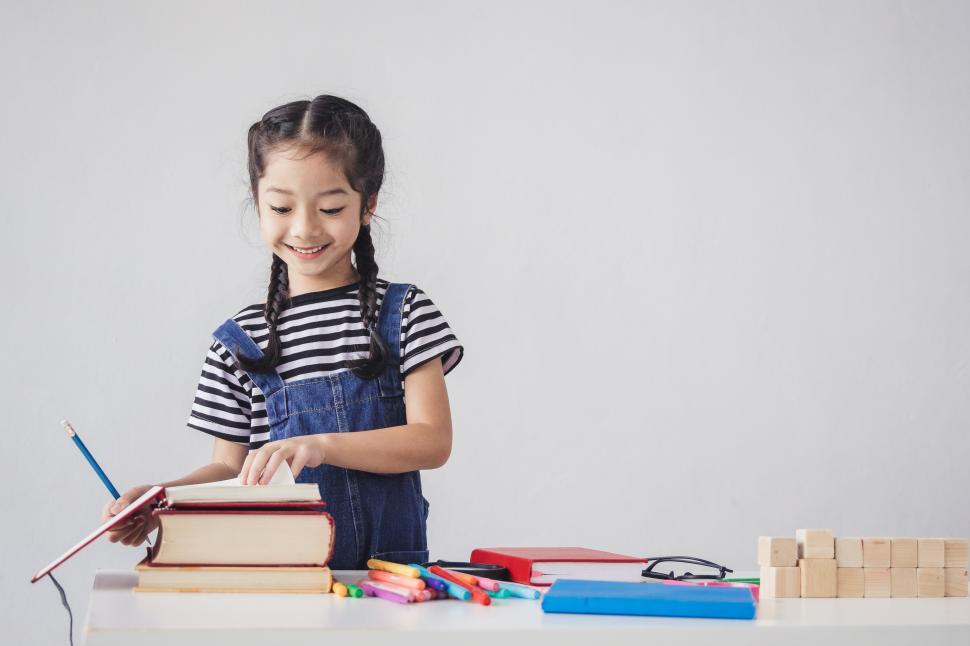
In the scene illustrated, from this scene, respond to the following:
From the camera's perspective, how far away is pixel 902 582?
2.56 feet

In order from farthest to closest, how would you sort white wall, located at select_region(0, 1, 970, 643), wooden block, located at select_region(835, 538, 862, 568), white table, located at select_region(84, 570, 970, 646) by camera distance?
white wall, located at select_region(0, 1, 970, 643) < wooden block, located at select_region(835, 538, 862, 568) < white table, located at select_region(84, 570, 970, 646)

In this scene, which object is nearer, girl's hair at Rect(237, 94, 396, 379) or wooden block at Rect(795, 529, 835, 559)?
wooden block at Rect(795, 529, 835, 559)

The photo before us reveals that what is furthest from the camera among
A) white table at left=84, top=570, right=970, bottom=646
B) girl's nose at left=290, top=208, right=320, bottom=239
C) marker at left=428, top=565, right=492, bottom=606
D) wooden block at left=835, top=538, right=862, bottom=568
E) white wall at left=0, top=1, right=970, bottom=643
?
white wall at left=0, top=1, right=970, bottom=643

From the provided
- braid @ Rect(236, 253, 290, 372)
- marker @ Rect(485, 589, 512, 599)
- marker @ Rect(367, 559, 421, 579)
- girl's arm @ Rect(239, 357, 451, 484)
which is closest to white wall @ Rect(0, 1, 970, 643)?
braid @ Rect(236, 253, 290, 372)

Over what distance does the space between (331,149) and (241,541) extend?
1.65ft

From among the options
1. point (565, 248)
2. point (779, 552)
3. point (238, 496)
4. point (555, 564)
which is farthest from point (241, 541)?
point (565, 248)

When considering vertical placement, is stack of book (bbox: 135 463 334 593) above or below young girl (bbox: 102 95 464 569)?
below

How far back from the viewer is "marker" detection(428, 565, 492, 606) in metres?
0.67

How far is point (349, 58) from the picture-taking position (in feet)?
6.92

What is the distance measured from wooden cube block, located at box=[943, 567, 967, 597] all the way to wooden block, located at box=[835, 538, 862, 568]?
2.6 inches

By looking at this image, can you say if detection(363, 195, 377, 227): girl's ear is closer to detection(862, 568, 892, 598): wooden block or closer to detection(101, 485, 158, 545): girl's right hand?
detection(101, 485, 158, 545): girl's right hand

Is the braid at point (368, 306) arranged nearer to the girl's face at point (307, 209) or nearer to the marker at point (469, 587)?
the girl's face at point (307, 209)

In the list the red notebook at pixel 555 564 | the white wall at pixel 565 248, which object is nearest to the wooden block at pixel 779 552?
the red notebook at pixel 555 564

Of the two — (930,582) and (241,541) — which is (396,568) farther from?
(930,582)
